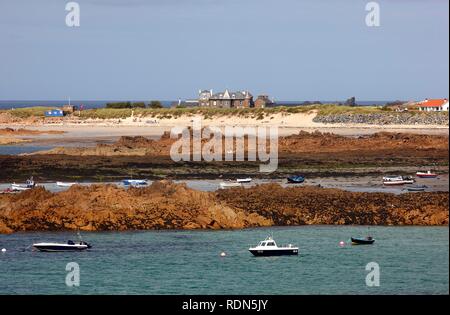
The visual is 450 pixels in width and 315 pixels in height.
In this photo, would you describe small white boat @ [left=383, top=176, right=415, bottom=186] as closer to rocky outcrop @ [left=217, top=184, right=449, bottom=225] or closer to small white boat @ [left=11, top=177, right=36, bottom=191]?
rocky outcrop @ [left=217, top=184, right=449, bottom=225]

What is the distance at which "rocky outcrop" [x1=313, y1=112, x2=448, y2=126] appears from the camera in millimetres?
108931

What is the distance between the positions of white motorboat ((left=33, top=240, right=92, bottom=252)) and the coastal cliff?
4.00 meters

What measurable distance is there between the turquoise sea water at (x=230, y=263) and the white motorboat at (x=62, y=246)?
35 cm

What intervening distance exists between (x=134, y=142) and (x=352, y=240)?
4451 centimetres

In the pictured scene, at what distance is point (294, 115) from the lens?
125188 mm

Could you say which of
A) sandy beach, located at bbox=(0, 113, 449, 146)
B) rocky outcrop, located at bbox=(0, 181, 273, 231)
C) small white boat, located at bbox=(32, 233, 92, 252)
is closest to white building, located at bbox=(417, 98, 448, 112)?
sandy beach, located at bbox=(0, 113, 449, 146)

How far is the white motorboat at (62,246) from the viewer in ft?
134

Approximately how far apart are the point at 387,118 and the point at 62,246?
77.6 metres

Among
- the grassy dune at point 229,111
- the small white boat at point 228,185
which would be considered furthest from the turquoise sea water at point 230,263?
the grassy dune at point 229,111

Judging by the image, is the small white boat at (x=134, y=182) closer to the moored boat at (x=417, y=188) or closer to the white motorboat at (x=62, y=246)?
the moored boat at (x=417, y=188)

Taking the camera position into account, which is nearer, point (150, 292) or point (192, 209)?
point (150, 292)
